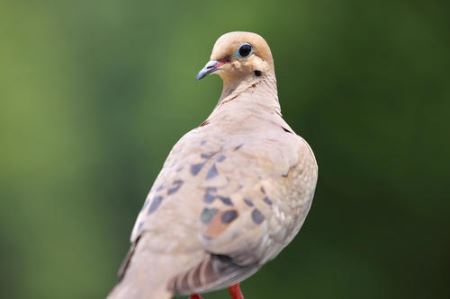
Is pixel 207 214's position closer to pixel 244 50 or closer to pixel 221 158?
pixel 221 158

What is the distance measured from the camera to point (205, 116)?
480 inches

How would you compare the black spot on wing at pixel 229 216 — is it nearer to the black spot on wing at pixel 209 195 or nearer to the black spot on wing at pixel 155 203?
the black spot on wing at pixel 209 195

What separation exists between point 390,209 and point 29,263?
17.9 feet

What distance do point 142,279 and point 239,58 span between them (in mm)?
1504

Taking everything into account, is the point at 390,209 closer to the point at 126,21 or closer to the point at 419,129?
the point at 419,129

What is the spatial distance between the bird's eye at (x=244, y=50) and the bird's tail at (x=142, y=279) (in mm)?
1361

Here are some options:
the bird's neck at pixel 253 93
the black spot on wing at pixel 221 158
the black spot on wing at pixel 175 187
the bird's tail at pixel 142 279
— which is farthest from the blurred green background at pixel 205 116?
the bird's tail at pixel 142 279

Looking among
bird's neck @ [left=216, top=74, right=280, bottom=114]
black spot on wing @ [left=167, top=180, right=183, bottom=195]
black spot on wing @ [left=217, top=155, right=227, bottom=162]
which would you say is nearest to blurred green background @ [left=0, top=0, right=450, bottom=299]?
bird's neck @ [left=216, top=74, right=280, bottom=114]

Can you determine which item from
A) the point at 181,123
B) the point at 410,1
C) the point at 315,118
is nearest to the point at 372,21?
the point at 410,1

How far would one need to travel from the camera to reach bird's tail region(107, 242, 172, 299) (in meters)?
4.64

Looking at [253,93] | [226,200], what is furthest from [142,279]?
[253,93]

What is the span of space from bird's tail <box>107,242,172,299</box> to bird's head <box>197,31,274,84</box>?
1.20 m

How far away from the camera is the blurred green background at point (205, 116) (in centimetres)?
1155

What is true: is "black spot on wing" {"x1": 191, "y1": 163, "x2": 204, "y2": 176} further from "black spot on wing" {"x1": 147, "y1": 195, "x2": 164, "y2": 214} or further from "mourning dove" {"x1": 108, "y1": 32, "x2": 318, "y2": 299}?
"black spot on wing" {"x1": 147, "y1": 195, "x2": 164, "y2": 214}
